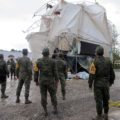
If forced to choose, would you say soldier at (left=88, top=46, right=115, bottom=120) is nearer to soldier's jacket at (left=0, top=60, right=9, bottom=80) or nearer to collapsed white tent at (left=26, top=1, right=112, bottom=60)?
soldier's jacket at (left=0, top=60, right=9, bottom=80)

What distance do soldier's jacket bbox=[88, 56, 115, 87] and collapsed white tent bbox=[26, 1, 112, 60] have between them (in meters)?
20.4

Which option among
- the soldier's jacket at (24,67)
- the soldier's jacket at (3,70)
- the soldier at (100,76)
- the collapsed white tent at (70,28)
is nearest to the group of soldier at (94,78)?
the soldier at (100,76)

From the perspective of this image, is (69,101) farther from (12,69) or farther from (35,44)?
(35,44)

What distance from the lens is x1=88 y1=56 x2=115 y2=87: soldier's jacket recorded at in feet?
30.1

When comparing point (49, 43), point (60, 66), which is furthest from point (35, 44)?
point (60, 66)

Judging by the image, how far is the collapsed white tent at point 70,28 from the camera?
3025cm

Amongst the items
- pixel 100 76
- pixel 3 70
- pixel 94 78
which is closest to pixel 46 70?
pixel 94 78

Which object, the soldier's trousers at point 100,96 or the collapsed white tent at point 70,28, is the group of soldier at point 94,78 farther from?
the collapsed white tent at point 70,28

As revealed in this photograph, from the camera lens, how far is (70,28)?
29.6 meters

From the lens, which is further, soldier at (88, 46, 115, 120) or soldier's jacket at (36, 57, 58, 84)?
soldier's jacket at (36, 57, 58, 84)

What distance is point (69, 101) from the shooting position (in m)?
13.2

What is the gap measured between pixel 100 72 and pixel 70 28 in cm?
2060

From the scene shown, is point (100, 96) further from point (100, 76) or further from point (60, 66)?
point (60, 66)

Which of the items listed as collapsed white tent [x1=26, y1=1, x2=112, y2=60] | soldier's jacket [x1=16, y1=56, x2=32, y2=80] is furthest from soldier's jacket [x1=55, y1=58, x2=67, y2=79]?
collapsed white tent [x1=26, y1=1, x2=112, y2=60]
